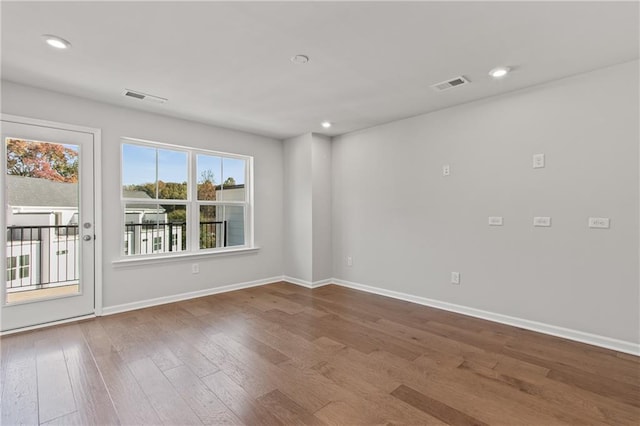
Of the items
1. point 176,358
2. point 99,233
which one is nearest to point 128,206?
point 99,233

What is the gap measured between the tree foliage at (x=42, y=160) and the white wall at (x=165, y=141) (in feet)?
0.92

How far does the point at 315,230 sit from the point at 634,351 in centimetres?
366

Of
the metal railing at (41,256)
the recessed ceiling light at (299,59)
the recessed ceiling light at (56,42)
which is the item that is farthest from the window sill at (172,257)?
the recessed ceiling light at (299,59)

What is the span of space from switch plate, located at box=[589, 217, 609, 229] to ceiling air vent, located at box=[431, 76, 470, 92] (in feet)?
5.53

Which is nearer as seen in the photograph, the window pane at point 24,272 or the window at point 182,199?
the window pane at point 24,272

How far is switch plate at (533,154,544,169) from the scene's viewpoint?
3.04 m

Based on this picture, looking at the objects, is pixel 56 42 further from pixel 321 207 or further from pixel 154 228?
pixel 321 207

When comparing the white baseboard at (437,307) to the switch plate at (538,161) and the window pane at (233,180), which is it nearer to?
the window pane at (233,180)

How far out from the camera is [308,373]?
2283 mm

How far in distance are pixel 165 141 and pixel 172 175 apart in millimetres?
463

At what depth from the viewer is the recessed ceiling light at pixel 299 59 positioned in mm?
2499

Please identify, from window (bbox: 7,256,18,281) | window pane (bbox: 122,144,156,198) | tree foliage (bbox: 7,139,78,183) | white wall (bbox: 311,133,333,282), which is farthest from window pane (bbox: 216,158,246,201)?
window (bbox: 7,256,18,281)

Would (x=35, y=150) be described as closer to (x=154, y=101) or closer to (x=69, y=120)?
(x=69, y=120)

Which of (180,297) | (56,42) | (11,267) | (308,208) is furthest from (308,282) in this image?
(56,42)
